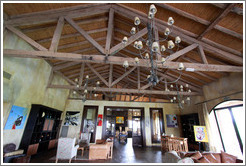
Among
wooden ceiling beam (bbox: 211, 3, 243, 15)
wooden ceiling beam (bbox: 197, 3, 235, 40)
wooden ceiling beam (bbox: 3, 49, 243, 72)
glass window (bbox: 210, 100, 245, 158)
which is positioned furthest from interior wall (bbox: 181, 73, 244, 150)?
wooden ceiling beam (bbox: 211, 3, 243, 15)

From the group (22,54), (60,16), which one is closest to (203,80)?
(60,16)

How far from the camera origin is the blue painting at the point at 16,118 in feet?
12.9

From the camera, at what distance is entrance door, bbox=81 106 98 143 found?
7.69 m

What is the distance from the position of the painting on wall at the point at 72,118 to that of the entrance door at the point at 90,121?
47 centimetres

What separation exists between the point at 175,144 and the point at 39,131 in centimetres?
651

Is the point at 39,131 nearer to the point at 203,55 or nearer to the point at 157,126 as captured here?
the point at 203,55

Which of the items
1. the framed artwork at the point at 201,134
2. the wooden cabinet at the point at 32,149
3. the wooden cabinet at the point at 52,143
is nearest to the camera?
the framed artwork at the point at 201,134

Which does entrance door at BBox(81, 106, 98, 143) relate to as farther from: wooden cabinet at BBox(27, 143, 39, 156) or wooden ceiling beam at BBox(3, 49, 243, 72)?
wooden ceiling beam at BBox(3, 49, 243, 72)

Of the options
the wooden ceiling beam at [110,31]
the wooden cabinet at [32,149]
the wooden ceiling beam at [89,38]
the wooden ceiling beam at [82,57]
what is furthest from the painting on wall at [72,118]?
the wooden ceiling beam at [110,31]

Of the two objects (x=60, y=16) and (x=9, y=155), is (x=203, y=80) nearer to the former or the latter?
(x=60, y=16)

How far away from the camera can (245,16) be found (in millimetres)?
2100

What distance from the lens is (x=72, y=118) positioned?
25.6 feet

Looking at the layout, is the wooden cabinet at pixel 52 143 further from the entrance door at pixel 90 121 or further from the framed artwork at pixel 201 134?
the framed artwork at pixel 201 134

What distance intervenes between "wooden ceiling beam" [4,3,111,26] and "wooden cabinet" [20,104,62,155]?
10.8 feet
